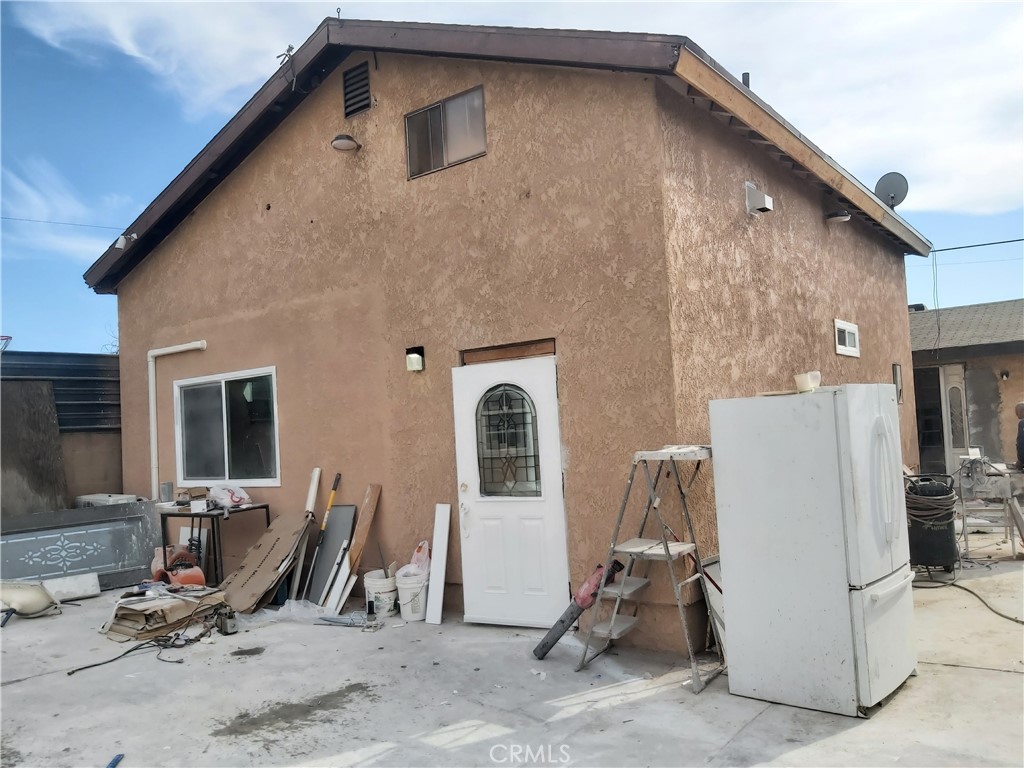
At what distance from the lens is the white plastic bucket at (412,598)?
20.3ft

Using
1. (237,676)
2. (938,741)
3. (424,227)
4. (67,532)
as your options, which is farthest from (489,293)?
(67,532)

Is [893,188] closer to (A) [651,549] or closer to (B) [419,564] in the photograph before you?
(A) [651,549]

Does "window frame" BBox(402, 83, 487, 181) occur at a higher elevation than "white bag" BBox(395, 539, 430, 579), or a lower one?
higher

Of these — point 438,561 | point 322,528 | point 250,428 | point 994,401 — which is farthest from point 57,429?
point 994,401

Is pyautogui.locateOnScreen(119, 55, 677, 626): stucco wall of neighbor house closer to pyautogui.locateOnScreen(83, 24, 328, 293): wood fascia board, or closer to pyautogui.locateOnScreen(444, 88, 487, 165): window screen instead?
pyautogui.locateOnScreen(444, 88, 487, 165): window screen

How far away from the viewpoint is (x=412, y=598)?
6.19 meters

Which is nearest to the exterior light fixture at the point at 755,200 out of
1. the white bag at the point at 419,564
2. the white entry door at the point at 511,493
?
the white entry door at the point at 511,493

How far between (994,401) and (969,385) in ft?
1.50

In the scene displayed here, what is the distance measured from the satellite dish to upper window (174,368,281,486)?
8.73 metres

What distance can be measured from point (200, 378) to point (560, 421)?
17.1 feet

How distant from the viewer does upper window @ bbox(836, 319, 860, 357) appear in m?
7.99

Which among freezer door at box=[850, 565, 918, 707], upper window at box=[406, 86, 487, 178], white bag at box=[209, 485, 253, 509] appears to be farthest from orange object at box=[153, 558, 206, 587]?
freezer door at box=[850, 565, 918, 707]

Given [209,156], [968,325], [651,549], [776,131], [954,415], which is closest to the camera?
[651,549]

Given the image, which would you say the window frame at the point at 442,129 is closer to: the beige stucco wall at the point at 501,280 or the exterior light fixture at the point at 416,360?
the beige stucco wall at the point at 501,280
